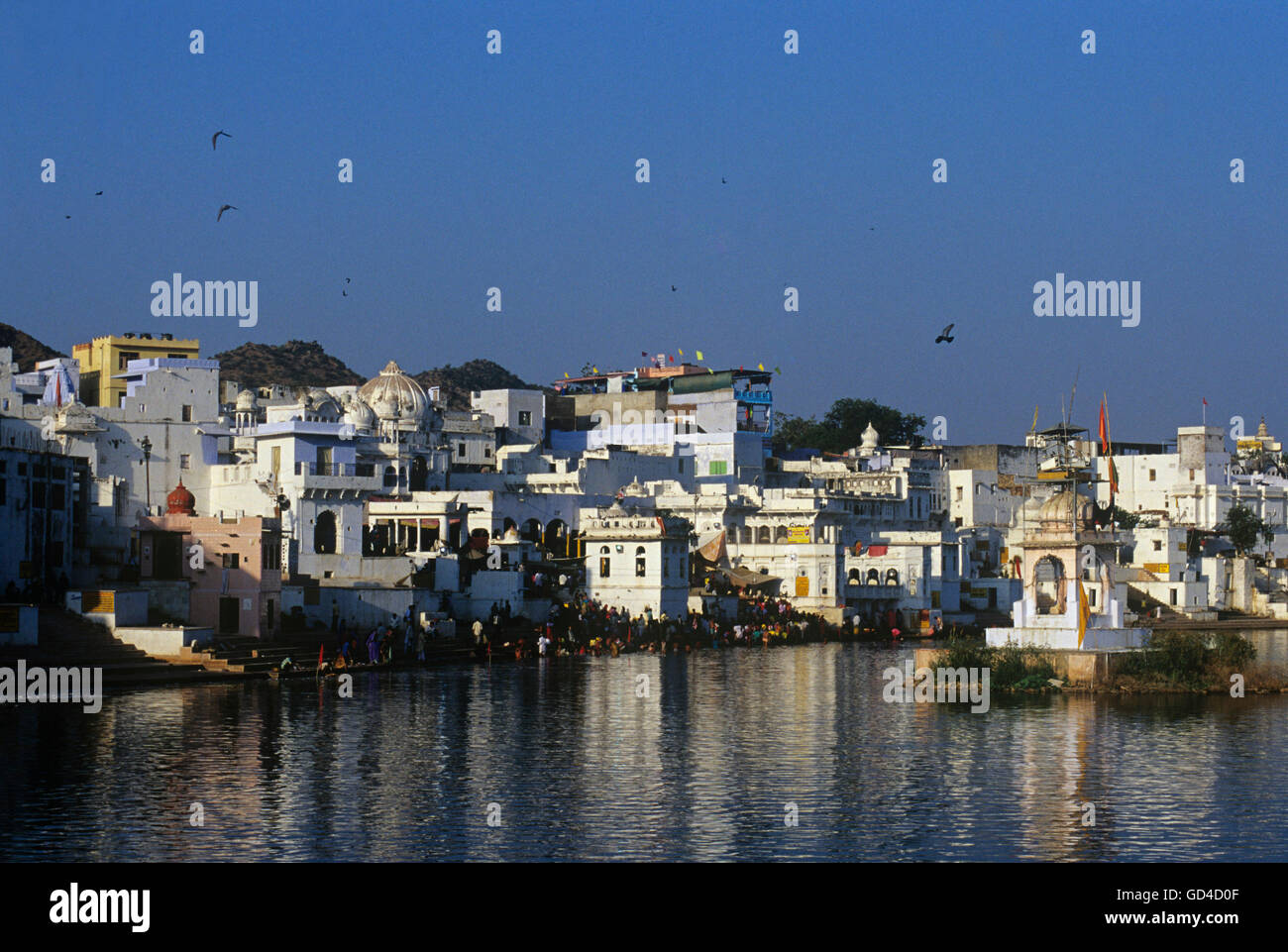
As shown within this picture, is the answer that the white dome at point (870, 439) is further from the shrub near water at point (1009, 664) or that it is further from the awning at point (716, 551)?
the shrub near water at point (1009, 664)

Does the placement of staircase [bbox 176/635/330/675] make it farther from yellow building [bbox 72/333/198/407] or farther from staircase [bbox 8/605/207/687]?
yellow building [bbox 72/333/198/407]

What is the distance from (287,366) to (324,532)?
236 feet

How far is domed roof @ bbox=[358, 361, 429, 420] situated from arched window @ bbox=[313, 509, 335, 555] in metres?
10.4

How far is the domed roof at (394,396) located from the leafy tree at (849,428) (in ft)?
119

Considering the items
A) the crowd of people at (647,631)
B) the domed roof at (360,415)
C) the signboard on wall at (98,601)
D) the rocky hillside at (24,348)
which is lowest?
the crowd of people at (647,631)

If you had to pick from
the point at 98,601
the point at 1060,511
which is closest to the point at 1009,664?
the point at 1060,511

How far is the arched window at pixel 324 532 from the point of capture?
2303 inches

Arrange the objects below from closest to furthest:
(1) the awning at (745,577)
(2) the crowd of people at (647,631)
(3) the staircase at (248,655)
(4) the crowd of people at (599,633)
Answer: (3) the staircase at (248,655), (4) the crowd of people at (599,633), (2) the crowd of people at (647,631), (1) the awning at (745,577)

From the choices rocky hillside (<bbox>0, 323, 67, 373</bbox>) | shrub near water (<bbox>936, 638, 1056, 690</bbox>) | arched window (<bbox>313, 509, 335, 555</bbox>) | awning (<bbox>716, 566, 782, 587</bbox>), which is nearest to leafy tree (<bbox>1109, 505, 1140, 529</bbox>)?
awning (<bbox>716, 566, 782, 587</bbox>)

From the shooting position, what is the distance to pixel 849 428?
10669 cm

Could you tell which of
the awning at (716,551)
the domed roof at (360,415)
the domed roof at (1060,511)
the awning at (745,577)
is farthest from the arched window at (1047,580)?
the domed roof at (360,415)

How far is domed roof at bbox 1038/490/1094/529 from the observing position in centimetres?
4025
